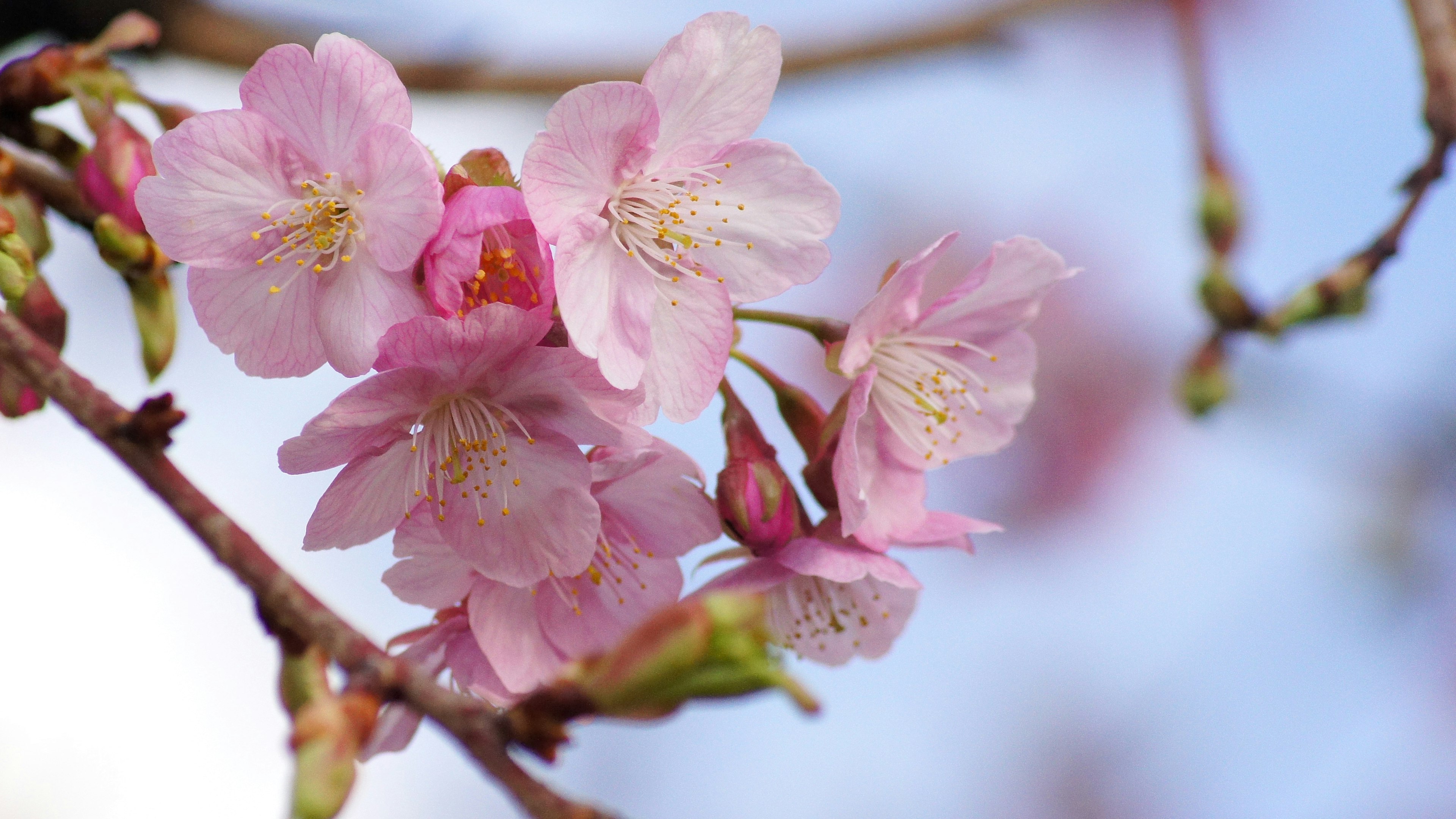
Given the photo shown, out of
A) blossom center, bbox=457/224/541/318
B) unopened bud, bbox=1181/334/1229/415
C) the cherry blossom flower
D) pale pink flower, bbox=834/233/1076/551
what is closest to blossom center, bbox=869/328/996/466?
pale pink flower, bbox=834/233/1076/551

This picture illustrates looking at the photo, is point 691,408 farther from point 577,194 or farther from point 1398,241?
point 1398,241

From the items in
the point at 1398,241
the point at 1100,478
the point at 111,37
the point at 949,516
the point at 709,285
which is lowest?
the point at 1100,478

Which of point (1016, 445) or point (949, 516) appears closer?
point (949, 516)

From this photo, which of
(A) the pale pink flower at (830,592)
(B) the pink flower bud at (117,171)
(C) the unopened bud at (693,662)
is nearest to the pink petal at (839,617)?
(A) the pale pink flower at (830,592)

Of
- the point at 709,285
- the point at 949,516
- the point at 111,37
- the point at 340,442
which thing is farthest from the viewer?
the point at 111,37

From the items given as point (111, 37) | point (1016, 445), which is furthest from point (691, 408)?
point (1016, 445)

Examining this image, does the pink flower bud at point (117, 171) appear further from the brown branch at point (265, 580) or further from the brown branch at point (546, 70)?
the brown branch at point (546, 70)
